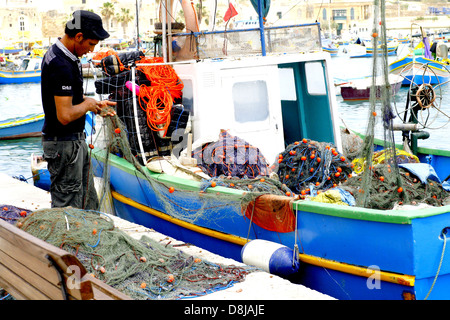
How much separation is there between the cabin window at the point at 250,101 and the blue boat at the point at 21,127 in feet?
47.1

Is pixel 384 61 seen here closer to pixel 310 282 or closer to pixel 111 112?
pixel 310 282

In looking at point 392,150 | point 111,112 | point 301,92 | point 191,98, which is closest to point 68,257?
point 111,112

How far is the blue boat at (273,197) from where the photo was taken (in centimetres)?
432

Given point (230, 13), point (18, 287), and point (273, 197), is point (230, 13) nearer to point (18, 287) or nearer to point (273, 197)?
point (273, 197)

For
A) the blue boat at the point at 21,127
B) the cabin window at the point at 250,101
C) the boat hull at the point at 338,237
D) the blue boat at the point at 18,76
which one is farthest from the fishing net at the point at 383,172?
A: the blue boat at the point at 18,76

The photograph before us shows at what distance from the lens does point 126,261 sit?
4.54 meters

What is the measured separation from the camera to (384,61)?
4.61 m

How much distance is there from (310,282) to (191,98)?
282 centimetres

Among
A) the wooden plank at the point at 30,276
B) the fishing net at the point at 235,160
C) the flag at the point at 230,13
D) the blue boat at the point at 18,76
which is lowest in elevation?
the wooden plank at the point at 30,276

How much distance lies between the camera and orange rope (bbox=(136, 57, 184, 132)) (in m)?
6.55

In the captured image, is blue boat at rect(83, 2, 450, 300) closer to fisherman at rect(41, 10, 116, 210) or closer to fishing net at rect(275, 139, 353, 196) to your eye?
fishing net at rect(275, 139, 353, 196)

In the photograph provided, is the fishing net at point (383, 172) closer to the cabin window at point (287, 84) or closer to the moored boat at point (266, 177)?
the moored boat at point (266, 177)

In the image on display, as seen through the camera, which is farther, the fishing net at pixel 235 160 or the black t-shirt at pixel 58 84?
the fishing net at pixel 235 160
